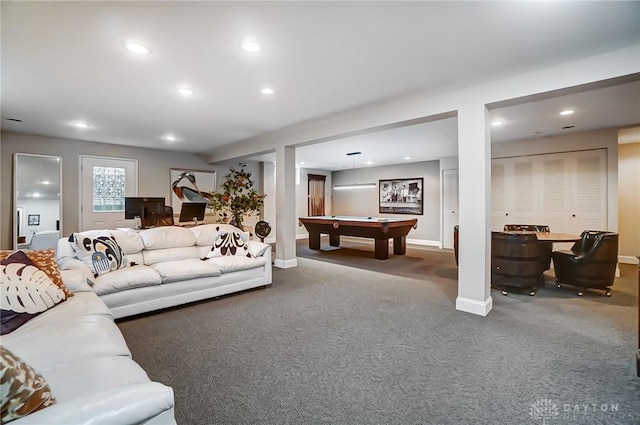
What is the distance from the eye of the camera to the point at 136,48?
246 centimetres

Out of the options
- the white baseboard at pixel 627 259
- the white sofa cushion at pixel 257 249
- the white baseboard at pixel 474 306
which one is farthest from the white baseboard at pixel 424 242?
the white sofa cushion at pixel 257 249

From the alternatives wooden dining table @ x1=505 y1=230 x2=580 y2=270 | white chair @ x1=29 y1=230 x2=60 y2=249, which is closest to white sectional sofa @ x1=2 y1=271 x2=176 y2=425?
white chair @ x1=29 y1=230 x2=60 y2=249

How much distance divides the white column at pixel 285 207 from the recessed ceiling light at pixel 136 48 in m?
2.96

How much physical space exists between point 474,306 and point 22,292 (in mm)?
3786

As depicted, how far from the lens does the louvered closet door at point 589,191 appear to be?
5.13m

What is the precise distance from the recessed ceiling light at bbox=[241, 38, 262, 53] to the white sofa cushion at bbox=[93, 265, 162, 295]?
245 cm

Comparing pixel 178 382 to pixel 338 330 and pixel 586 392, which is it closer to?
pixel 338 330

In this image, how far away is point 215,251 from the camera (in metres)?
4.09

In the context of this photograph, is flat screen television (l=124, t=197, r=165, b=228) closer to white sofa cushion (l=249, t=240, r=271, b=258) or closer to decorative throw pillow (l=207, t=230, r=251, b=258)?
decorative throw pillow (l=207, t=230, r=251, b=258)

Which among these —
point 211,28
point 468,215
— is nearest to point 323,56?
point 211,28

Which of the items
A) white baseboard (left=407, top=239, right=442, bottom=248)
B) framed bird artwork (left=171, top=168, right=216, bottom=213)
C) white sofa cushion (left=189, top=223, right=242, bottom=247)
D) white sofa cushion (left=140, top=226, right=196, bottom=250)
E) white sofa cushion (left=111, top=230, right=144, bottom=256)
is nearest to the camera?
white sofa cushion (left=111, top=230, right=144, bottom=256)

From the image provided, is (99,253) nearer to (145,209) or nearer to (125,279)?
(125,279)

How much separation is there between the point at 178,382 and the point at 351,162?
7410 millimetres

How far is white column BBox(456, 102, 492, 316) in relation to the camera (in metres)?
3.12
